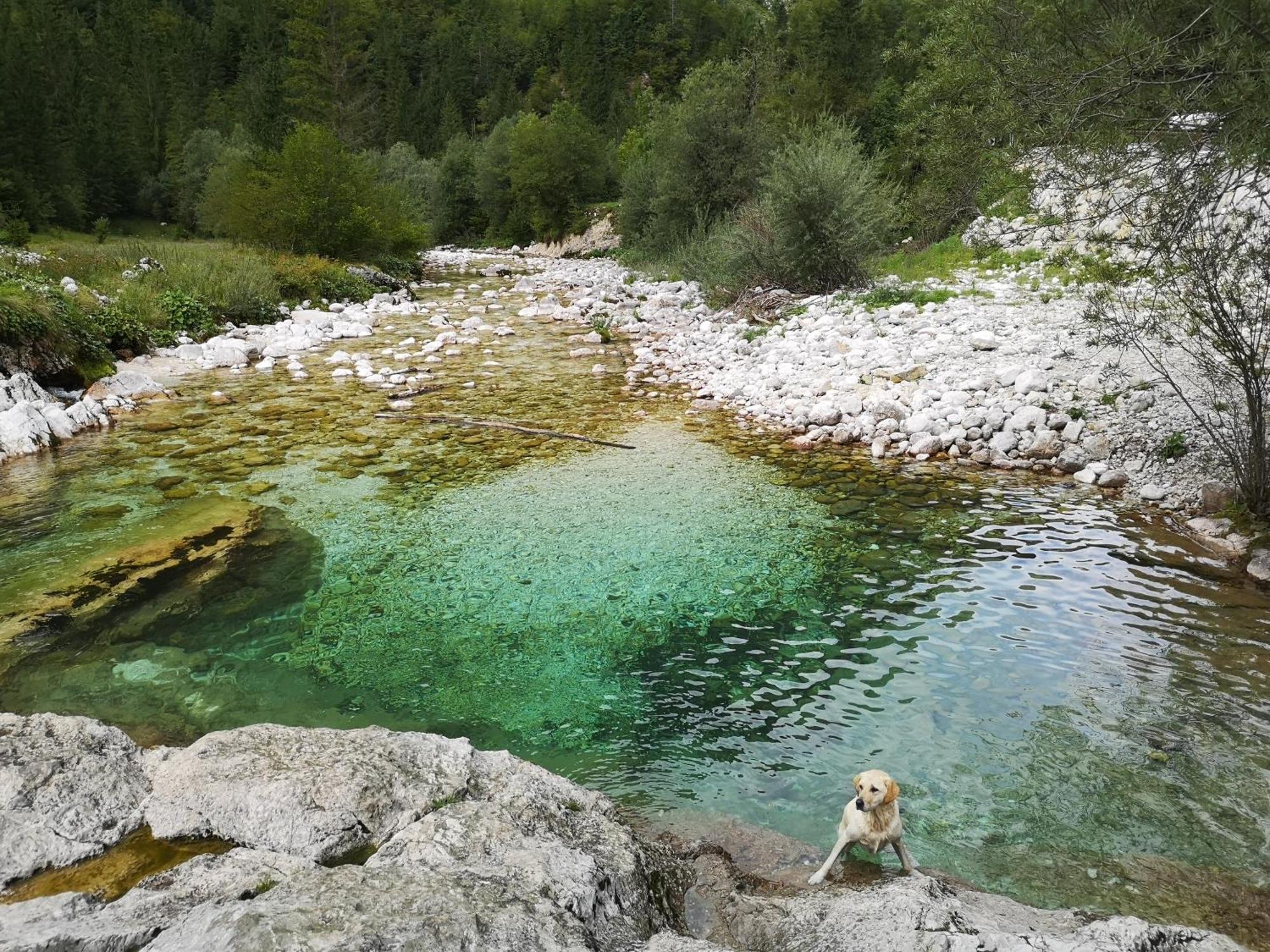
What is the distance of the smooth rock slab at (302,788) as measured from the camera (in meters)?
3.30

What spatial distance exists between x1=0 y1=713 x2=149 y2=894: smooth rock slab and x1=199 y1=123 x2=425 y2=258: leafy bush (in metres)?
28.5

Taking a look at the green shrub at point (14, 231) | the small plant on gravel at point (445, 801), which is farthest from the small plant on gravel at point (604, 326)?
the green shrub at point (14, 231)

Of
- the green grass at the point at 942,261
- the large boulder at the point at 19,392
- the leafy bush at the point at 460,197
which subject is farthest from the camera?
the leafy bush at the point at 460,197

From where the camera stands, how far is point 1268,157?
518 centimetres

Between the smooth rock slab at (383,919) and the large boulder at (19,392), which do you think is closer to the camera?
the smooth rock slab at (383,919)

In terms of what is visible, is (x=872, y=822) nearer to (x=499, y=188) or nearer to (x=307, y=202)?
(x=307, y=202)

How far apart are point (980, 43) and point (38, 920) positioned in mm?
8874

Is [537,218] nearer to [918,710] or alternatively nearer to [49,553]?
[49,553]

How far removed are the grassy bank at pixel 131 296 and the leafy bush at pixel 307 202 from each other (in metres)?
1.33

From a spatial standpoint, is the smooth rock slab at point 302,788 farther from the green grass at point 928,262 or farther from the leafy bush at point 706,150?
the leafy bush at point 706,150

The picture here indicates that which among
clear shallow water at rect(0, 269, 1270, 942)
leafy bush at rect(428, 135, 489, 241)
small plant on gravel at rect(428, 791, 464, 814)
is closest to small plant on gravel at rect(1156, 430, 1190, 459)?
clear shallow water at rect(0, 269, 1270, 942)

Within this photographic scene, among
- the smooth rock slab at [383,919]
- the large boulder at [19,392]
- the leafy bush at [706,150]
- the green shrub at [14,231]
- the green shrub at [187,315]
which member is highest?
the leafy bush at [706,150]

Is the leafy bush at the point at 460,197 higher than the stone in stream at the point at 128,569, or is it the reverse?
the leafy bush at the point at 460,197

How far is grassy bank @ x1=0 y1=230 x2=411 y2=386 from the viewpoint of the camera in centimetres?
1320
